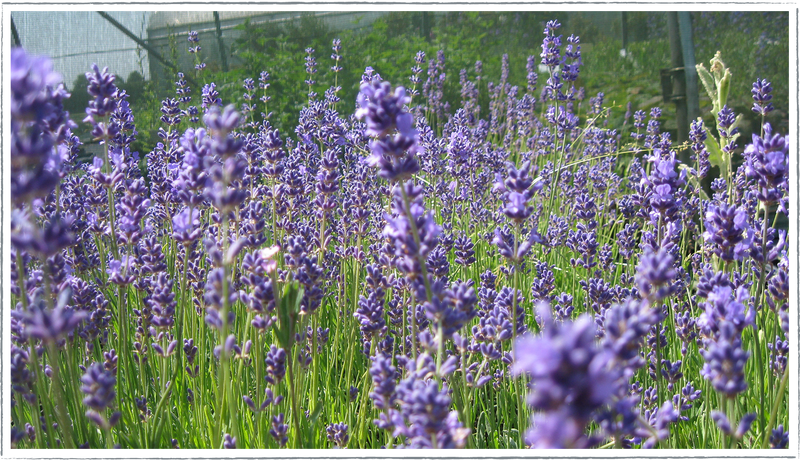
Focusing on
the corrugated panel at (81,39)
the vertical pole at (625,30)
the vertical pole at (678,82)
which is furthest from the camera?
the vertical pole at (625,30)

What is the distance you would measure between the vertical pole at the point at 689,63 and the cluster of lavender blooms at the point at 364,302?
0.79m

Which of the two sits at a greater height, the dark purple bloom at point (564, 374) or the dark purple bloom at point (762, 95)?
the dark purple bloom at point (762, 95)

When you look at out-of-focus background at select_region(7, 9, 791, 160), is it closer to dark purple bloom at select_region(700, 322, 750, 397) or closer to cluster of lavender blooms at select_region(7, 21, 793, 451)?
cluster of lavender blooms at select_region(7, 21, 793, 451)

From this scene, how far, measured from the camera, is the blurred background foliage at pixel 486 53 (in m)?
4.25

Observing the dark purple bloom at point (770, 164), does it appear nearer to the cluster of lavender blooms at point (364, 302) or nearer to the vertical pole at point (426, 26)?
the cluster of lavender blooms at point (364, 302)

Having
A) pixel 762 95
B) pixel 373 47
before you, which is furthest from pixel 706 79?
pixel 373 47

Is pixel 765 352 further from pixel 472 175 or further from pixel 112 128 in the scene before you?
pixel 112 128

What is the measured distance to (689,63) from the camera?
386 cm

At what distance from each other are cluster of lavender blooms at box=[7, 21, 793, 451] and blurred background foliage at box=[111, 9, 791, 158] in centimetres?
132

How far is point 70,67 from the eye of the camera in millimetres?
3764

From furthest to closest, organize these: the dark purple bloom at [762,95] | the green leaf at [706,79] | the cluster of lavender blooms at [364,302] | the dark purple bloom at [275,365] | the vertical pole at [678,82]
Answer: the vertical pole at [678,82]
the green leaf at [706,79]
the dark purple bloom at [762,95]
the dark purple bloom at [275,365]
the cluster of lavender blooms at [364,302]

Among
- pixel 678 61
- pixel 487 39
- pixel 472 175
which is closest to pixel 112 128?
pixel 472 175

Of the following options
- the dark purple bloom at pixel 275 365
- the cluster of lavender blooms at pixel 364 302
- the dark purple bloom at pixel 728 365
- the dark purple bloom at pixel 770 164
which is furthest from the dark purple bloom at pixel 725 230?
the dark purple bloom at pixel 275 365

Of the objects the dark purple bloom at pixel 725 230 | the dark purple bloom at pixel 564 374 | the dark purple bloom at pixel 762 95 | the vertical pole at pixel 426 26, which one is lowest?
the dark purple bloom at pixel 564 374
